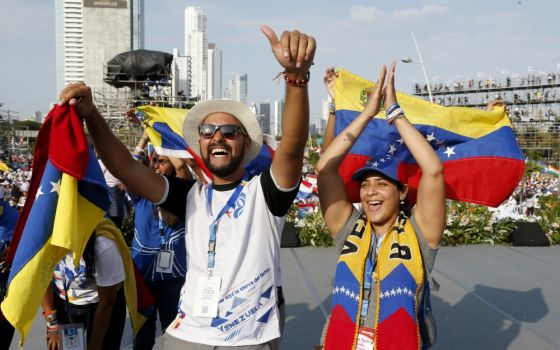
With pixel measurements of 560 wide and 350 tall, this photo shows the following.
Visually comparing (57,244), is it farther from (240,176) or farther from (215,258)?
(240,176)

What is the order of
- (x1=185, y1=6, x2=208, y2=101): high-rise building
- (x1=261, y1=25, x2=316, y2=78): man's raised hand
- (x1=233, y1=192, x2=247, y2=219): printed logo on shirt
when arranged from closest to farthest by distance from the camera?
(x1=261, y1=25, x2=316, y2=78): man's raised hand → (x1=233, y1=192, x2=247, y2=219): printed logo on shirt → (x1=185, y1=6, x2=208, y2=101): high-rise building

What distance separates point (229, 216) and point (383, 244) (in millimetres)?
788

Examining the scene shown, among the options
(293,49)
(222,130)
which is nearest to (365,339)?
(222,130)

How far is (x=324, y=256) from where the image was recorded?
8266 millimetres

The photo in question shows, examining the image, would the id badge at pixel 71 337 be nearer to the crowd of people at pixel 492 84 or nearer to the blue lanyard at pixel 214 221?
the blue lanyard at pixel 214 221

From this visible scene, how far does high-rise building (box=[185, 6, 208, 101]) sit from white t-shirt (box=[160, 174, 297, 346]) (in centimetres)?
12109

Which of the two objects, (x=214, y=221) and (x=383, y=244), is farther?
(x=383, y=244)

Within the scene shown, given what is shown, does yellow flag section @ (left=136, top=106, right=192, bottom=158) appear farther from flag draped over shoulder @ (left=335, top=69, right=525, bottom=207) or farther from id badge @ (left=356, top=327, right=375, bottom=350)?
id badge @ (left=356, top=327, right=375, bottom=350)

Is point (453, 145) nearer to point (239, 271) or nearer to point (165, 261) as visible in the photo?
point (239, 271)

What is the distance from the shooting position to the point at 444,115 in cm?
345

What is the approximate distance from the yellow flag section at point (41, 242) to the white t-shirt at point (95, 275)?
37 cm

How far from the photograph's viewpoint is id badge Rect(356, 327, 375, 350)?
2.32 metres

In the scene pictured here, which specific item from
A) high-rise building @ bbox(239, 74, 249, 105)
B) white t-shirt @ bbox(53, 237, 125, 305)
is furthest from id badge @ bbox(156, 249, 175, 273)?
high-rise building @ bbox(239, 74, 249, 105)

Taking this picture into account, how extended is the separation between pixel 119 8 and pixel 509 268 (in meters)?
87.0
